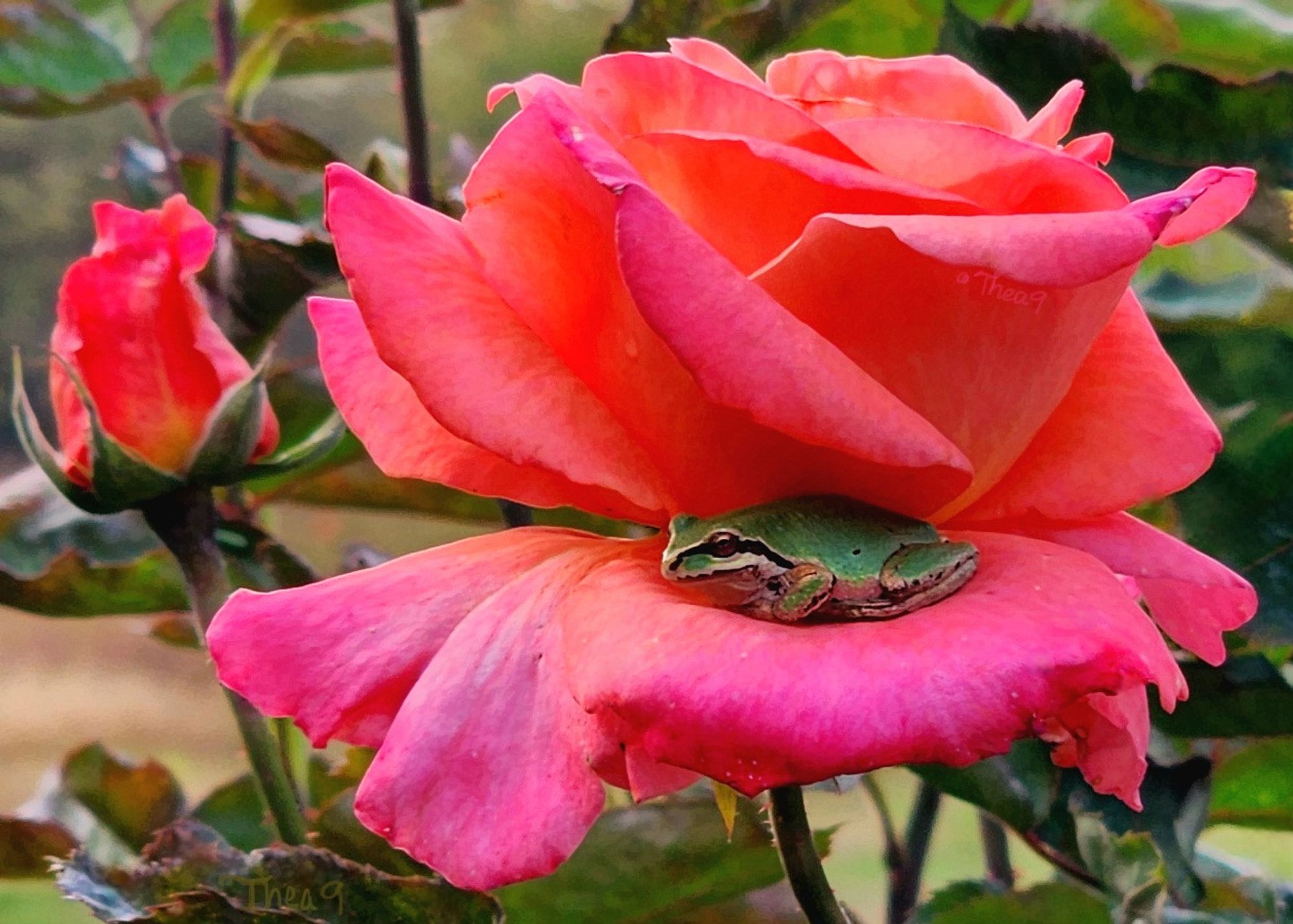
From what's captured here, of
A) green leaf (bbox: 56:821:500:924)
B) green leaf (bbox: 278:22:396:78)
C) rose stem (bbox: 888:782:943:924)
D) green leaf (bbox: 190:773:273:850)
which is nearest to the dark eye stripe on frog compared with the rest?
green leaf (bbox: 56:821:500:924)

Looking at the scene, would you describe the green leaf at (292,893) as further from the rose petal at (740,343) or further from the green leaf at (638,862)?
the rose petal at (740,343)

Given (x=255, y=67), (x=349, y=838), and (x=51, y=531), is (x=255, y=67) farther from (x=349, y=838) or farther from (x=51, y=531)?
(x=349, y=838)

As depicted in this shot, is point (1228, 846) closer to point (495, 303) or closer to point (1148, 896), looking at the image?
point (1148, 896)

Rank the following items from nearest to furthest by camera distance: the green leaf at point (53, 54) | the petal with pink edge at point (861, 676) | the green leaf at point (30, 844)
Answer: the petal with pink edge at point (861, 676)
the green leaf at point (30, 844)
the green leaf at point (53, 54)

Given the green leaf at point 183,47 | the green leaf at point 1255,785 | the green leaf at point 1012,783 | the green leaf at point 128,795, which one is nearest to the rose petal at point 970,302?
the green leaf at point 1012,783

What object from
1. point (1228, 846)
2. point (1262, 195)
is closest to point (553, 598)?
point (1262, 195)

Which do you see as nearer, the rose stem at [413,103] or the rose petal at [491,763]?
the rose petal at [491,763]

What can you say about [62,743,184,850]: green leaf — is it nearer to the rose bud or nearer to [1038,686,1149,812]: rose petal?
the rose bud
